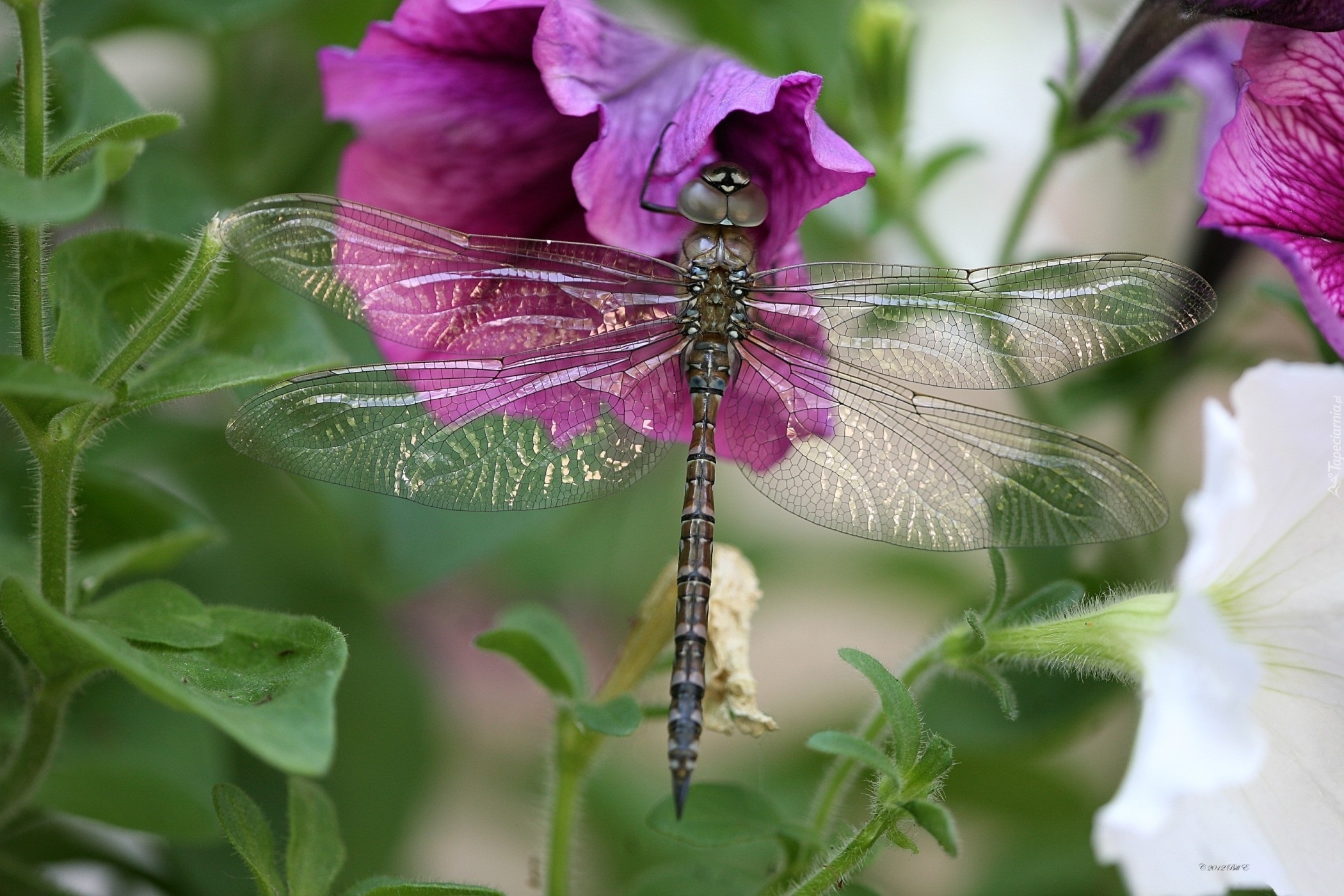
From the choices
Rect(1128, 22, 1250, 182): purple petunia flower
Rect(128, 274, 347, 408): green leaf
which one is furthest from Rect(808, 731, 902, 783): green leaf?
Rect(1128, 22, 1250, 182): purple petunia flower

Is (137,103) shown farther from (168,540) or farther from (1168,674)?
(1168,674)

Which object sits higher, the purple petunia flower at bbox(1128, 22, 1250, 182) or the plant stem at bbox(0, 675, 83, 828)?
the purple petunia flower at bbox(1128, 22, 1250, 182)

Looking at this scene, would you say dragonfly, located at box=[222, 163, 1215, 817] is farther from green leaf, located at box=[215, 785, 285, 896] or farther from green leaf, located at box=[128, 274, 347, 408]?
green leaf, located at box=[215, 785, 285, 896]

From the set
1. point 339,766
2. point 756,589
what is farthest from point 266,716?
point 339,766

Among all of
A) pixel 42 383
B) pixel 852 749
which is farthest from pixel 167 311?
pixel 852 749

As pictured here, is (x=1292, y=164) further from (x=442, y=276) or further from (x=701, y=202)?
(x=442, y=276)

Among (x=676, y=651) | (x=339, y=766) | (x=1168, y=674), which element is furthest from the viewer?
(x=339, y=766)
